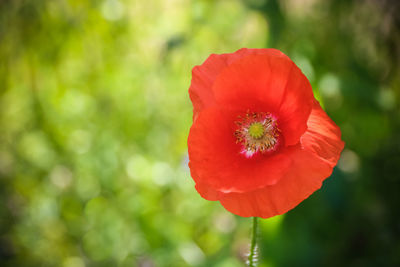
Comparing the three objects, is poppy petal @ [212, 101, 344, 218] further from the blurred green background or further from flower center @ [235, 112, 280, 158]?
the blurred green background

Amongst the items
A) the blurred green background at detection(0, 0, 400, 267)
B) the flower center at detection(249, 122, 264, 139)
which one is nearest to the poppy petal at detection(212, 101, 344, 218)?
the flower center at detection(249, 122, 264, 139)

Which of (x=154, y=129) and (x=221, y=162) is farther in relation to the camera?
(x=154, y=129)

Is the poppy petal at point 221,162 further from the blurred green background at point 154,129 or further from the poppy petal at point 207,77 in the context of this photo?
the blurred green background at point 154,129

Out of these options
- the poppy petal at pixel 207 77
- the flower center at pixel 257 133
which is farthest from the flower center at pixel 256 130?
the poppy petal at pixel 207 77

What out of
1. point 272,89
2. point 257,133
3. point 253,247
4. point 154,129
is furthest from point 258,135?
point 154,129

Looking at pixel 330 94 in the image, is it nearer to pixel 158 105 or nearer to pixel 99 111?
pixel 158 105

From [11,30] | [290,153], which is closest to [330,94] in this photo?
[290,153]

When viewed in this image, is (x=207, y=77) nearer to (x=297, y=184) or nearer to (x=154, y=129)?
(x=297, y=184)
